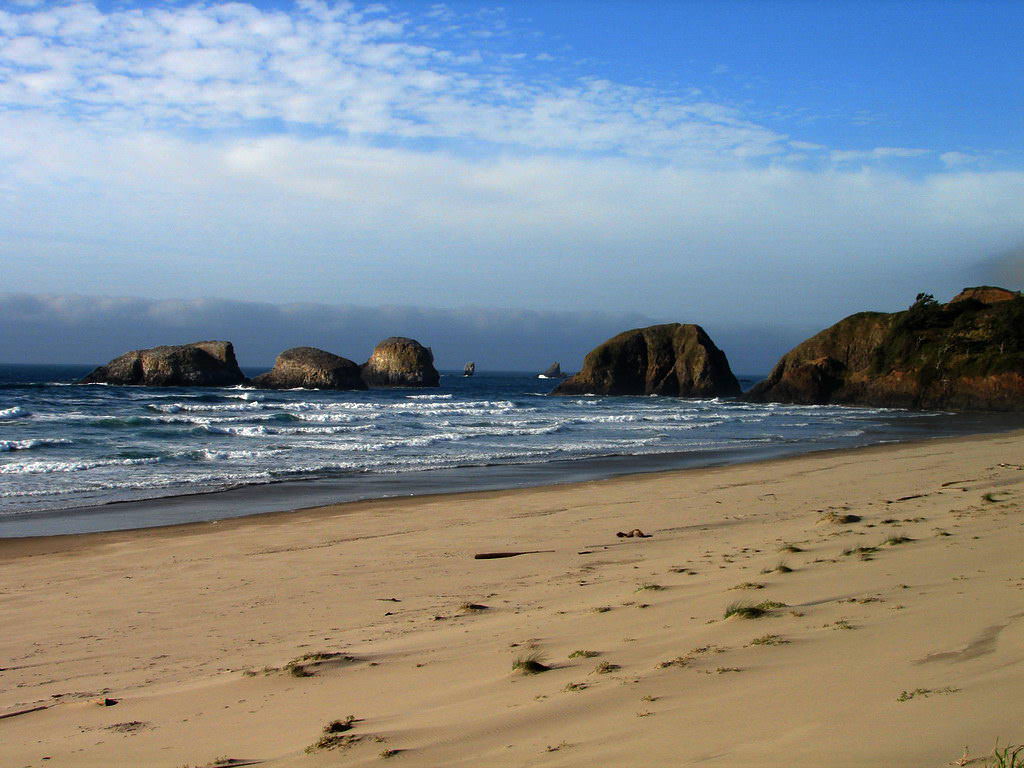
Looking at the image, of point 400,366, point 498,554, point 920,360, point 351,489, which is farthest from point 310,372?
point 498,554

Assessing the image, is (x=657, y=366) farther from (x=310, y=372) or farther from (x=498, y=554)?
(x=498, y=554)

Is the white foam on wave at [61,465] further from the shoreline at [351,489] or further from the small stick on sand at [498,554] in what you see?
the small stick on sand at [498,554]

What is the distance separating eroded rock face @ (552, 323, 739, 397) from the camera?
65188 millimetres

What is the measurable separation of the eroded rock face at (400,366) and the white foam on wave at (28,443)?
63.1 meters

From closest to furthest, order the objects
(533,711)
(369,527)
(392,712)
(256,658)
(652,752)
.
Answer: (652,752), (533,711), (392,712), (256,658), (369,527)

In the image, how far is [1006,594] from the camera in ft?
16.9

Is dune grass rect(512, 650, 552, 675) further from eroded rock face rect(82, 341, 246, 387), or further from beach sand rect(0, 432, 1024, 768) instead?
eroded rock face rect(82, 341, 246, 387)

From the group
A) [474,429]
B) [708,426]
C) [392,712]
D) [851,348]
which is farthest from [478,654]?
[851,348]

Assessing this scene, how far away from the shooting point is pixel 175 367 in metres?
66.2

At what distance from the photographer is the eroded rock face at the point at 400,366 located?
8575cm

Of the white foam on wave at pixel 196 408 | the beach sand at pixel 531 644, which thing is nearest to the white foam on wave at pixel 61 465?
the beach sand at pixel 531 644

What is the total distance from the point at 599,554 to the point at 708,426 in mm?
26311

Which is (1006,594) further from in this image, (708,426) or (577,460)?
(708,426)

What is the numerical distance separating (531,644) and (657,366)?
6402 cm
